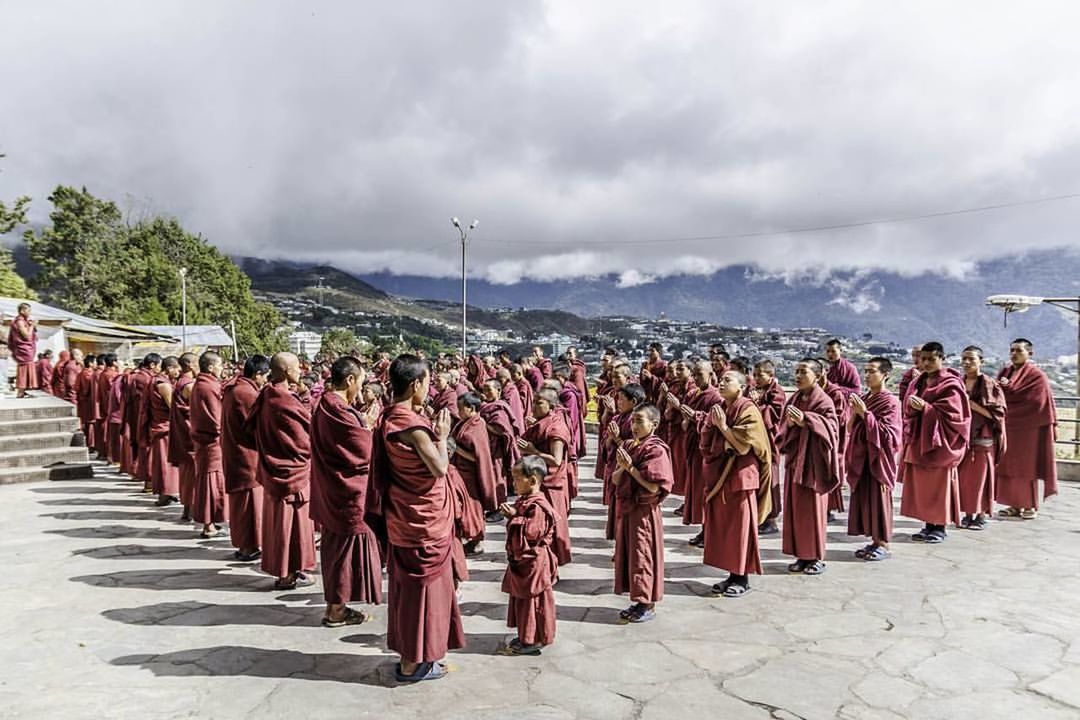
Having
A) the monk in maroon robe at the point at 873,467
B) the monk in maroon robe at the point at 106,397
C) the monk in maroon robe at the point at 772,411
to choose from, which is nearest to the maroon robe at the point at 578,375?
the monk in maroon robe at the point at 772,411

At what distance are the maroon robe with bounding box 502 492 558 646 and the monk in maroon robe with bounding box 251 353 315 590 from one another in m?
2.34

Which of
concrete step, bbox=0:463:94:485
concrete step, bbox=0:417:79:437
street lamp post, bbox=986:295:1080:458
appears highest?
street lamp post, bbox=986:295:1080:458

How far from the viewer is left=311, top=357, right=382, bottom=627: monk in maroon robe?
5535mm

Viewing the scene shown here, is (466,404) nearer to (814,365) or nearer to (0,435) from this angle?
A: (814,365)

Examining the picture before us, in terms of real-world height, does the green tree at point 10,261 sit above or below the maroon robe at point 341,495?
above

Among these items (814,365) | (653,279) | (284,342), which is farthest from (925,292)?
(814,365)

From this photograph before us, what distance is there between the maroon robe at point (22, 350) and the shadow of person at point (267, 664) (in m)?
16.5

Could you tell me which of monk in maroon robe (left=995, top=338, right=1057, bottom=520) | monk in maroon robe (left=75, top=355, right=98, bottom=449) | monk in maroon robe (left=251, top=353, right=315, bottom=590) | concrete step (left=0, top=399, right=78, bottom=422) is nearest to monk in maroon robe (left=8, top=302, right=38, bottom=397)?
monk in maroon robe (left=75, top=355, right=98, bottom=449)

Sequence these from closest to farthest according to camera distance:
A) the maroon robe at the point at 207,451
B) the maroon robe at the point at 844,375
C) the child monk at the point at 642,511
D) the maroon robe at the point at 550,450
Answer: the child monk at the point at 642,511 → the maroon robe at the point at 550,450 → the maroon robe at the point at 207,451 → the maroon robe at the point at 844,375

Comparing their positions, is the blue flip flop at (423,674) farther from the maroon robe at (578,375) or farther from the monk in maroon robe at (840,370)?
the maroon robe at (578,375)

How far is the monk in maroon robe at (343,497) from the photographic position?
5535mm

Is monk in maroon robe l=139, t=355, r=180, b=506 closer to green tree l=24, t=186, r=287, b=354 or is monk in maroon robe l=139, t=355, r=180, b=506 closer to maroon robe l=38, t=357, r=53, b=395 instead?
maroon robe l=38, t=357, r=53, b=395

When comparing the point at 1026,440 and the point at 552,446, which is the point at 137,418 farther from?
the point at 1026,440

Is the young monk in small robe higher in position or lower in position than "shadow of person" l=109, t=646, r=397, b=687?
higher
